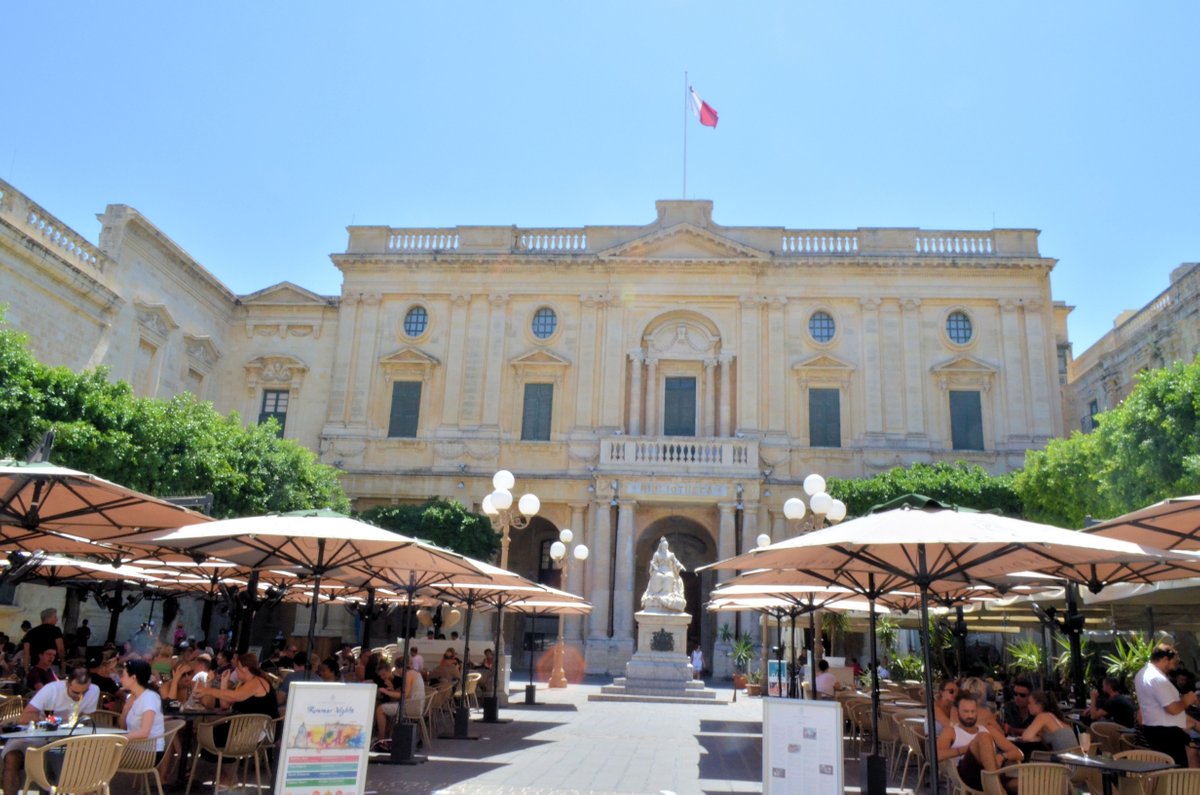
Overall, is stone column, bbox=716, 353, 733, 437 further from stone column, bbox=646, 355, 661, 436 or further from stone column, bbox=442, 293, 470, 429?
stone column, bbox=442, 293, 470, 429

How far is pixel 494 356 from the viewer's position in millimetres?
34375

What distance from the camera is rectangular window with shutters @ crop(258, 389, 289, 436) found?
115ft

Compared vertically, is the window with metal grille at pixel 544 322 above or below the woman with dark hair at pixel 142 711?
above

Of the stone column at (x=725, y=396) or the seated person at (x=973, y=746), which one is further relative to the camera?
the stone column at (x=725, y=396)

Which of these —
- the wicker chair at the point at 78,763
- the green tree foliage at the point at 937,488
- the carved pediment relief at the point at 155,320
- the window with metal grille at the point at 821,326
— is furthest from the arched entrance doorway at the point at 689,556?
the wicker chair at the point at 78,763

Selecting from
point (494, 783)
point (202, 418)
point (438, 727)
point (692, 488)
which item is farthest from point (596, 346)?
point (494, 783)

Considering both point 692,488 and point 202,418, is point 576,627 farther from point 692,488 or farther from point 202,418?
point 202,418

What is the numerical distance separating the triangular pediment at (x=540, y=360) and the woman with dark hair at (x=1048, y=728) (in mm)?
25818

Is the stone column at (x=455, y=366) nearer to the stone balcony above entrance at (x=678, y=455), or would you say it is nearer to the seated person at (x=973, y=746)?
the stone balcony above entrance at (x=678, y=455)

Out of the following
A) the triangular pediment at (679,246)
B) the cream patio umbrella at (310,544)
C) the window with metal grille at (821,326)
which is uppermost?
the triangular pediment at (679,246)

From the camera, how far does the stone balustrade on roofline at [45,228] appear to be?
22458 millimetres

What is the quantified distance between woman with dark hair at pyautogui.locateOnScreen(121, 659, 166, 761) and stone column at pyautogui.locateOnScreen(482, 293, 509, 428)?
25.5 m

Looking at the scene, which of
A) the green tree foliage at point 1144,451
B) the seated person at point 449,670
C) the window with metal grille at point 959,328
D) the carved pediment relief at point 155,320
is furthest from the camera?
the window with metal grille at point 959,328

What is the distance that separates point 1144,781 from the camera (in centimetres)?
706
